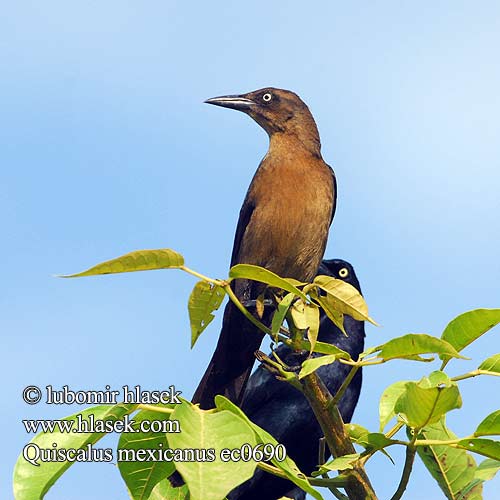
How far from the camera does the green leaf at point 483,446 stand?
6.54 feet

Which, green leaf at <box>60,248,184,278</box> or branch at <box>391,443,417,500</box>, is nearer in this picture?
green leaf at <box>60,248,184,278</box>

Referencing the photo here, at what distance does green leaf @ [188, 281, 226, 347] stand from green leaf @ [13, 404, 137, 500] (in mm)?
283

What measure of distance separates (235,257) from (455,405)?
3.33 m

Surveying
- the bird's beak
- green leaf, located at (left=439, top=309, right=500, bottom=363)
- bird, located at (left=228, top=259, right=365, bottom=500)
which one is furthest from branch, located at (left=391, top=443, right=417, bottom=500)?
bird, located at (left=228, top=259, right=365, bottom=500)

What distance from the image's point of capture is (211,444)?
5.14 ft

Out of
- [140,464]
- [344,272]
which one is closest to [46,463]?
[140,464]

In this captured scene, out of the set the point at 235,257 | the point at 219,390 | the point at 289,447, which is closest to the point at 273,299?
the point at 219,390

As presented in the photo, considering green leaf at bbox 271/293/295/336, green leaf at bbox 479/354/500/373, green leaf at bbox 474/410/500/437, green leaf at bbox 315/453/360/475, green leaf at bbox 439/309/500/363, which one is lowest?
green leaf at bbox 315/453/360/475

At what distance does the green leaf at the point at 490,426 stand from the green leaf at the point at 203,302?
25.7 inches

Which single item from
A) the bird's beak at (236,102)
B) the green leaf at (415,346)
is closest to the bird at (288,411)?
the bird's beak at (236,102)

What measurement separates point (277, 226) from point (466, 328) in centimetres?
273

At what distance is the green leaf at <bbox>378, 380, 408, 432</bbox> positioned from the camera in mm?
2049

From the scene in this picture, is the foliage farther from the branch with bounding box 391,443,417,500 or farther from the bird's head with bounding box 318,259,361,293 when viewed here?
the bird's head with bounding box 318,259,361,293

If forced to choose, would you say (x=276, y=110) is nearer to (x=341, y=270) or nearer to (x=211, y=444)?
(x=341, y=270)
